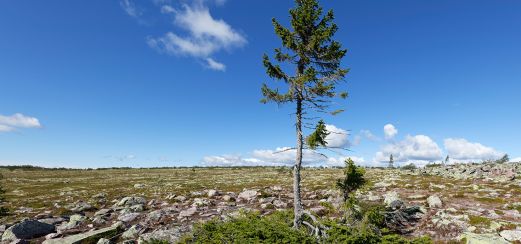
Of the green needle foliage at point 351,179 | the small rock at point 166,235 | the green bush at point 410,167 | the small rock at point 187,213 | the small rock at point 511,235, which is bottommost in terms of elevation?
the small rock at point 511,235

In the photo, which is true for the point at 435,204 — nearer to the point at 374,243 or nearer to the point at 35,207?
the point at 374,243

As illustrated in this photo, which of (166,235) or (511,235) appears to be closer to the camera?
(511,235)

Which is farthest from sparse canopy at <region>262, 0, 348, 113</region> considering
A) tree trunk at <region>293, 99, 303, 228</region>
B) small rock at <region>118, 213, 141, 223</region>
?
small rock at <region>118, 213, 141, 223</region>

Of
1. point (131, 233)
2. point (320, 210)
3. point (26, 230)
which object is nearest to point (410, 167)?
point (320, 210)

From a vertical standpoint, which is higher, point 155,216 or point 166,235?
point 155,216

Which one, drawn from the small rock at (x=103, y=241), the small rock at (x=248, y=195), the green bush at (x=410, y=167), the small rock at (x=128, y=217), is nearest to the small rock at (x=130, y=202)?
the small rock at (x=128, y=217)

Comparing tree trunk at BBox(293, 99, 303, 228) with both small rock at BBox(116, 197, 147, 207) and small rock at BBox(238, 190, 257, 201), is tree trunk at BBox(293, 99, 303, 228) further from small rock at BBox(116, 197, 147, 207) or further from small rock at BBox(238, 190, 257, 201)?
small rock at BBox(116, 197, 147, 207)

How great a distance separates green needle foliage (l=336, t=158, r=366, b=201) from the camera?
21.7 m

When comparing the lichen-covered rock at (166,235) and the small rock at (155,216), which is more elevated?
the small rock at (155,216)

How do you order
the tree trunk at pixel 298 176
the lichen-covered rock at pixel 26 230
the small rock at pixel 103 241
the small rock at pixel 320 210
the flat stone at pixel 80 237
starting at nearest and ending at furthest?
the tree trunk at pixel 298 176 < the flat stone at pixel 80 237 < the small rock at pixel 103 241 < the lichen-covered rock at pixel 26 230 < the small rock at pixel 320 210

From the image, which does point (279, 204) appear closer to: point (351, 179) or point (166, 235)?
point (351, 179)

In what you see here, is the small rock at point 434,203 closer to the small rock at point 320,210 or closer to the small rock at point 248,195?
the small rock at point 320,210

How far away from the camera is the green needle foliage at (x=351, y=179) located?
2170 cm

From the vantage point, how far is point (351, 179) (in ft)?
71.5
